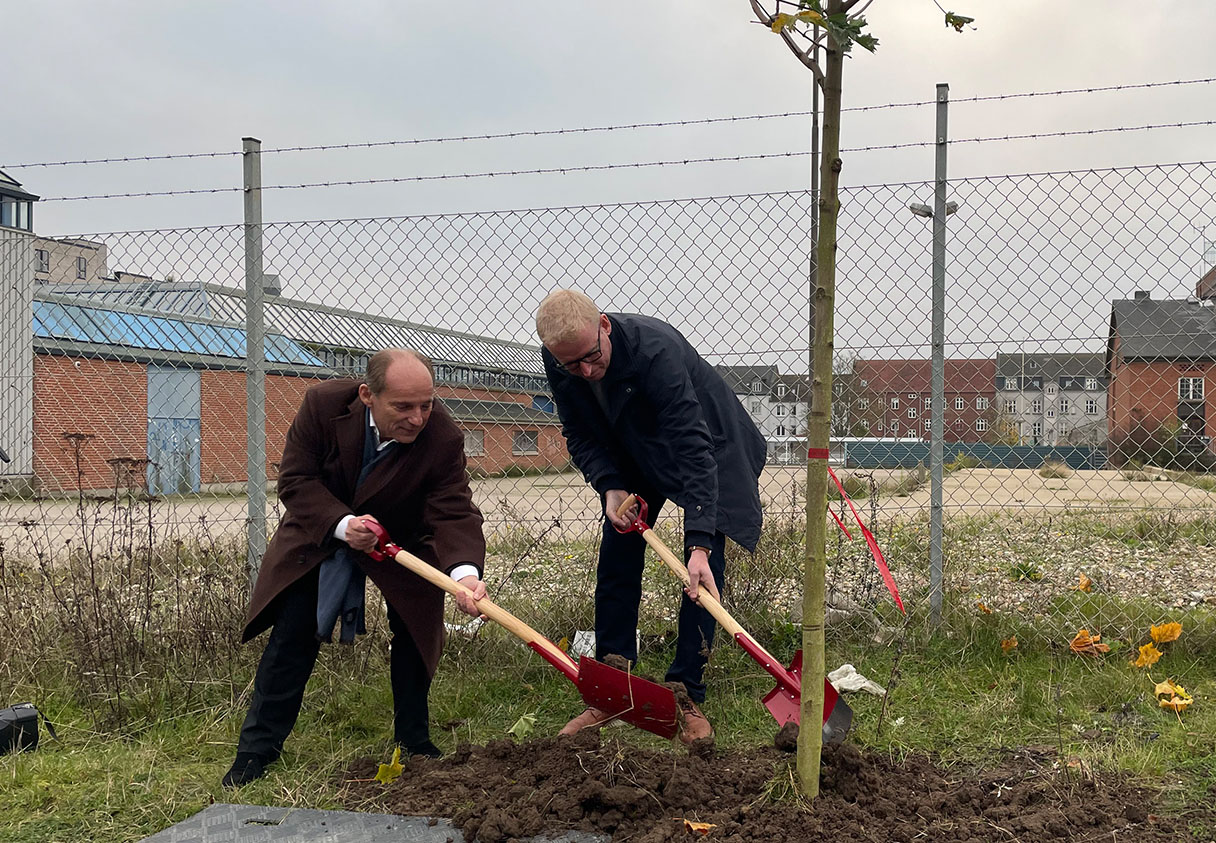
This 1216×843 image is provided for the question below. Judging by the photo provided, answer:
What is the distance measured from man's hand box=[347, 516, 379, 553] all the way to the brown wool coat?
0.33 ft

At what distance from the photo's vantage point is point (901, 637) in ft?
13.9

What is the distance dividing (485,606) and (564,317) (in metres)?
0.97

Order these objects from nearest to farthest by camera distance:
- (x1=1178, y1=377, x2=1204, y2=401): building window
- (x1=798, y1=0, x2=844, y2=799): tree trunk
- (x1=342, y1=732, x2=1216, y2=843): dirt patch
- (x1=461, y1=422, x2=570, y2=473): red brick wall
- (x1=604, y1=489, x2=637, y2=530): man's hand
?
(x1=798, y1=0, x2=844, y2=799): tree trunk, (x1=342, y1=732, x2=1216, y2=843): dirt patch, (x1=604, y1=489, x2=637, y2=530): man's hand, (x1=1178, y1=377, x2=1204, y2=401): building window, (x1=461, y1=422, x2=570, y2=473): red brick wall

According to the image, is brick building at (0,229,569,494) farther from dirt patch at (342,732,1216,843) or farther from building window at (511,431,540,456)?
dirt patch at (342,732,1216,843)

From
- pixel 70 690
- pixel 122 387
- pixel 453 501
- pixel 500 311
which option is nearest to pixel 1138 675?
pixel 453 501

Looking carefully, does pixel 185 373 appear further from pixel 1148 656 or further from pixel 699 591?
pixel 1148 656

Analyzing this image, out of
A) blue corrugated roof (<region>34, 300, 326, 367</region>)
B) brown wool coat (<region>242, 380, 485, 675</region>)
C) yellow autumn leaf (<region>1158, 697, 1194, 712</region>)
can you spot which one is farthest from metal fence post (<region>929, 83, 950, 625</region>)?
blue corrugated roof (<region>34, 300, 326, 367</region>)

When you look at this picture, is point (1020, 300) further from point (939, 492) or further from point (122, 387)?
point (122, 387)

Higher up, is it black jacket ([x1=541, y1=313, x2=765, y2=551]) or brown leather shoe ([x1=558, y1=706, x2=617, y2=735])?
black jacket ([x1=541, y1=313, x2=765, y2=551])

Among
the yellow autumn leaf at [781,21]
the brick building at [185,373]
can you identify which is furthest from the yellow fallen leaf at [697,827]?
the brick building at [185,373]

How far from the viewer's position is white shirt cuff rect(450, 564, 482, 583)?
10.5 feet

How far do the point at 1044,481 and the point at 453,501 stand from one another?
2.94 m

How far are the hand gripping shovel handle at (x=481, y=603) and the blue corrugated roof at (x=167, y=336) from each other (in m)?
1.87

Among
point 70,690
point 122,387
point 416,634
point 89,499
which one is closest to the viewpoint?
point 416,634
